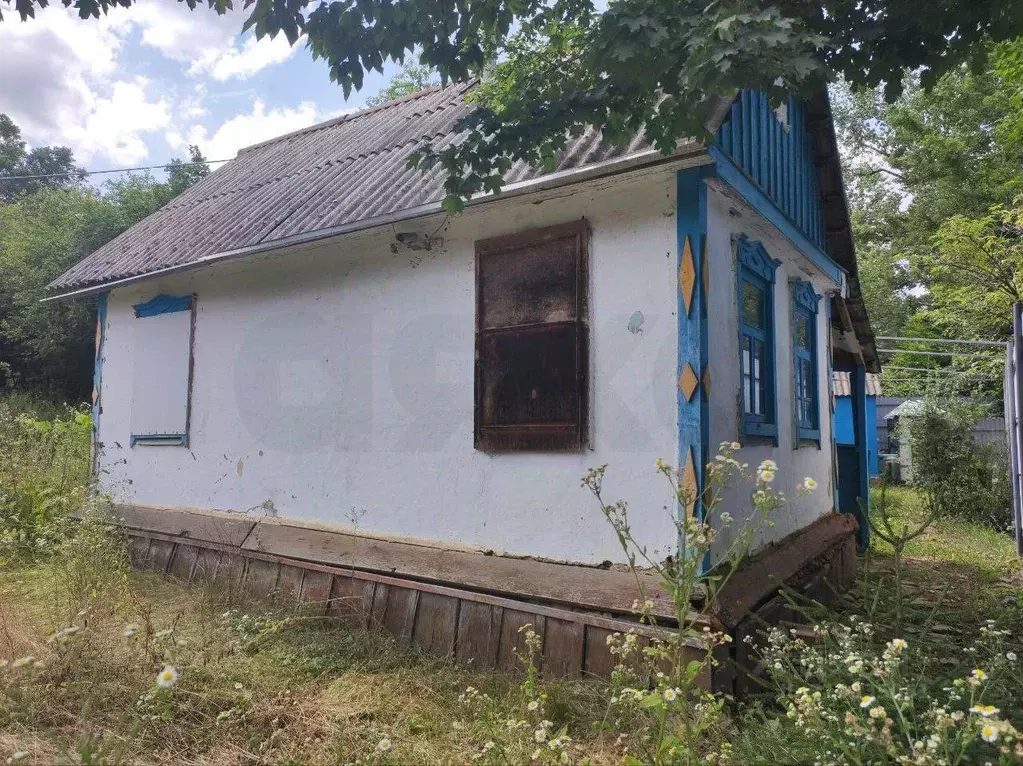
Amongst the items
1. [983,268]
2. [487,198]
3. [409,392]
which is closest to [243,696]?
[409,392]

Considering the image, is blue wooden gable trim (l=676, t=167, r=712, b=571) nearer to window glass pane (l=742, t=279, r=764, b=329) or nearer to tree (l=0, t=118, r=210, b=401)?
window glass pane (l=742, t=279, r=764, b=329)

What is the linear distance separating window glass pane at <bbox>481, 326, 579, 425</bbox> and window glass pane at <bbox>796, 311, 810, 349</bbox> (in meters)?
3.18

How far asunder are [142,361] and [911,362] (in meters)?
27.4

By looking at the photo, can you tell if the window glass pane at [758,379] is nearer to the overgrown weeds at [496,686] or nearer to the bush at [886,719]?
the overgrown weeds at [496,686]

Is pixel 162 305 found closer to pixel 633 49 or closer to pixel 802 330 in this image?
pixel 633 49

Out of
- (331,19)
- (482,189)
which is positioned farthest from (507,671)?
(331,19)

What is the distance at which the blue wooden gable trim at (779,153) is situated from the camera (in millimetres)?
4594

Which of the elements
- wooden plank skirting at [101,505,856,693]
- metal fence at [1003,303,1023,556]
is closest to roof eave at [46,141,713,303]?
wooden plank skirting at [101,505,856,693]

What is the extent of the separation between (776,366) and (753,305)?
0.60 metres

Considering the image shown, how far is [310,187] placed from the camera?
260 inches

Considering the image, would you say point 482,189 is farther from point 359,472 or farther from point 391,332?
point 359,472

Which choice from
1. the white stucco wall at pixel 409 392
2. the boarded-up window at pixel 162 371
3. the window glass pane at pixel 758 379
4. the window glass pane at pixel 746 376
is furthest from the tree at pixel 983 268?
the boarded-up window at pixel 162 371

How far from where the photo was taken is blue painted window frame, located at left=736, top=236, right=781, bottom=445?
4816mm

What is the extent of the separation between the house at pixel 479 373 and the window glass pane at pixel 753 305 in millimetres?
35
